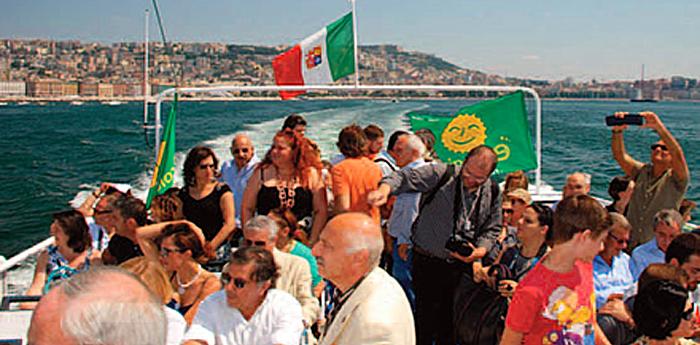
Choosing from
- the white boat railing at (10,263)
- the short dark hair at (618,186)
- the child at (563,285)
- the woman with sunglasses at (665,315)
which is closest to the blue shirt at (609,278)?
the woman with sunglasses at (665,315)

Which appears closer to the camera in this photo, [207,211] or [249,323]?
[249,323]

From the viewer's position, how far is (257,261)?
9.49ft

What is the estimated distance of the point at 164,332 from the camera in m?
1.27

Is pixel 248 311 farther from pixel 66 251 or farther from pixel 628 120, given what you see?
pixel 628 120

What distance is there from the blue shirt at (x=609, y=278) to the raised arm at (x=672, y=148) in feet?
3.65

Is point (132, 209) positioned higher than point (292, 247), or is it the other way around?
point (132, 209)

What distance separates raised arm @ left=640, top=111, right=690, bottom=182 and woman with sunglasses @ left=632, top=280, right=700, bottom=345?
2.00 m

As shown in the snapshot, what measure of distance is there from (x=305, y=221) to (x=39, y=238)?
10.4 meters

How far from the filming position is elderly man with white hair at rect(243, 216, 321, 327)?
10.9 feet

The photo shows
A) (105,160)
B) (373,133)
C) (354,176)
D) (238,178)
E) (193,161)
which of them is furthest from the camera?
(105,160)

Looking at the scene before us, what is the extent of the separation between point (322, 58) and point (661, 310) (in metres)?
4.38

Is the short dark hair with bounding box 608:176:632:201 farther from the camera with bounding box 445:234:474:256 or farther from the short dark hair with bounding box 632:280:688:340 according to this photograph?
the short dark hair with bounding box 632:280:688:340

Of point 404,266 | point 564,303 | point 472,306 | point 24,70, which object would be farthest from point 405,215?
point 24,70

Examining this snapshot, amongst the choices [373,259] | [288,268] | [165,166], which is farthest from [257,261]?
[165,166]
